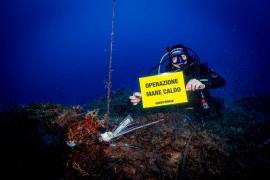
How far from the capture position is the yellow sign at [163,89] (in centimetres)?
273

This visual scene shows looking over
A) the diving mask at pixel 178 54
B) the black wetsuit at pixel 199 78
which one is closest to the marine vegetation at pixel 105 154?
the black wetsuit at pixel 199 78

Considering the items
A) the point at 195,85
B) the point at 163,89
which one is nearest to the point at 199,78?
the point at 195,85

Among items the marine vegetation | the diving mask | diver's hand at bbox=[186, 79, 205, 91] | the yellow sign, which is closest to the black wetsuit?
the diving mask

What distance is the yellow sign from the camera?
8.96ft

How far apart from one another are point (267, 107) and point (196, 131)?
11884 mm

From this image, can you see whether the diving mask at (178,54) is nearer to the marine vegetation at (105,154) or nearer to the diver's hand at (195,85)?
the diver's hand at (195,85)

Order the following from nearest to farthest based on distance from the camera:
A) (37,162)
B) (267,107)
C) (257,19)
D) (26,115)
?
(37,162), (26,115), (267,107), (257,19)

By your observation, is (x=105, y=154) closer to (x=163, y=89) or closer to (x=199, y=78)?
(x=163, y=89)

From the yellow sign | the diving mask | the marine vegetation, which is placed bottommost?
the marine vegetation

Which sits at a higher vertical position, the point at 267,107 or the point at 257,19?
the point at 257,19

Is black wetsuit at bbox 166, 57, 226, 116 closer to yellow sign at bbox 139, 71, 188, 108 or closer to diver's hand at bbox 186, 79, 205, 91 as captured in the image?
diver's hand at bbox 186, 79, 205, 91

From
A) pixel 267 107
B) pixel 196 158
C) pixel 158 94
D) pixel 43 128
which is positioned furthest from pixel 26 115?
pixel 267 107

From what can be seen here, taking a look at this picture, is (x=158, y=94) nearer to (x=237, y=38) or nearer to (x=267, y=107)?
(x=267, y=107)

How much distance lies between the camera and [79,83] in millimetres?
99750
